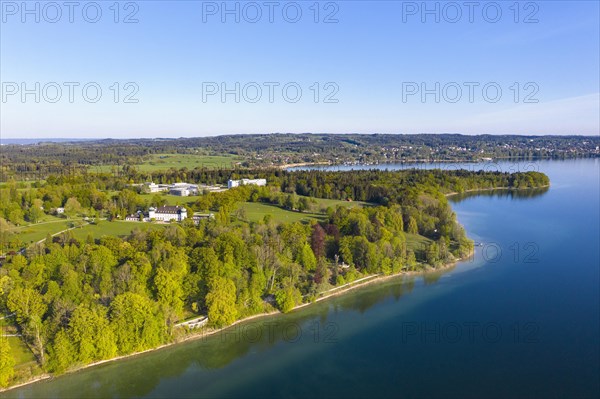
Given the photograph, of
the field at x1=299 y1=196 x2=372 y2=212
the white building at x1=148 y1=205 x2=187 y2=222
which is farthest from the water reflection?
the field at x1=299 y1=196 x2=372 y2=212

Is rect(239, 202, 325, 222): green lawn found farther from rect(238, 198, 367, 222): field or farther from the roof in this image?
the roof

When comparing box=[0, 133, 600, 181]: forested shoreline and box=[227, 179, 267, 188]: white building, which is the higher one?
box=[0, 133, 600, 181]: forested shoreline

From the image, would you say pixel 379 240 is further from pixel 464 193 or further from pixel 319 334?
pixel 464 193

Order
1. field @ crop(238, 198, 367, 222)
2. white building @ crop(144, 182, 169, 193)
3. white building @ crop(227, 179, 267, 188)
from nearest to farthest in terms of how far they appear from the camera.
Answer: field @ crop(238, 198, 367, 222) < white building @ crop(144, 182, 169, 193) < white building @ crop(227, 179, 267, 188)

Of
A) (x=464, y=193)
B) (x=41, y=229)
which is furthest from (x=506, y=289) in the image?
(x=464, y=193)

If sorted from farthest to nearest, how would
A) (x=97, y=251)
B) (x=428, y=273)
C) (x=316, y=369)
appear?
(x=428, y=273)
(x=97, y=251)
(x=316, y=369)
